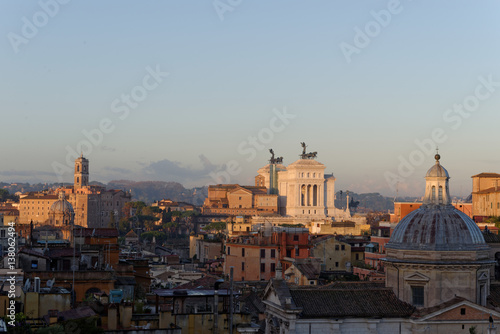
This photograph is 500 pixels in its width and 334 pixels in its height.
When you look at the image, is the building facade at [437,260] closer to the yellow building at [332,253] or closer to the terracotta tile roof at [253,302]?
the terracotta tile roof at [253,302]

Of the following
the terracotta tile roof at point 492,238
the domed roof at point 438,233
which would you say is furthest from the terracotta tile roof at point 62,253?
the terracotta tile roof at point 492,238

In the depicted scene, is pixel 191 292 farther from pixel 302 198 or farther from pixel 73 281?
pixel 302 198

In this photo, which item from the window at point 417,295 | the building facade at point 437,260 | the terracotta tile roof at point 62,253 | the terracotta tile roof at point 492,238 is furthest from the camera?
the terracotta tile roof at point 492,238

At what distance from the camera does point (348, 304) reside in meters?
40.9

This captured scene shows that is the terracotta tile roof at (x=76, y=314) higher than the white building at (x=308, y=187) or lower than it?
lower

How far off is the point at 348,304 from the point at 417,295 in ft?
10.4

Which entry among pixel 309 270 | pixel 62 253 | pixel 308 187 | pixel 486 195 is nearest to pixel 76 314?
pixel 62 253

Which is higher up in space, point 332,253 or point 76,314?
point 332,253

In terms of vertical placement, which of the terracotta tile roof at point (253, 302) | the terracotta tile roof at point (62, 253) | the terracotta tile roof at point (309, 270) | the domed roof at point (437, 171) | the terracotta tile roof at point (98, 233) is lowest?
the terracotta tile roof at point (253, 302)

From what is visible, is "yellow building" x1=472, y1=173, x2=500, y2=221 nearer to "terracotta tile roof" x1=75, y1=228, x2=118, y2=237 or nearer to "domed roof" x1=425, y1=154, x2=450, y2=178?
"terracotta tile roof" x1=75, y1=228, x2=118, y2=237

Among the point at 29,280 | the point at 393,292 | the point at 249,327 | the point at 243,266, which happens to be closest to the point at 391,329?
the point at 393,292

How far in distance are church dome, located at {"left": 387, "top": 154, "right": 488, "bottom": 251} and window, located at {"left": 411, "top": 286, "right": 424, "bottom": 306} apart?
5.46 ft

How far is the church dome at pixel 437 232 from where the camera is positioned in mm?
42125

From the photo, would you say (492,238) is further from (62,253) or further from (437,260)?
(62,253)
